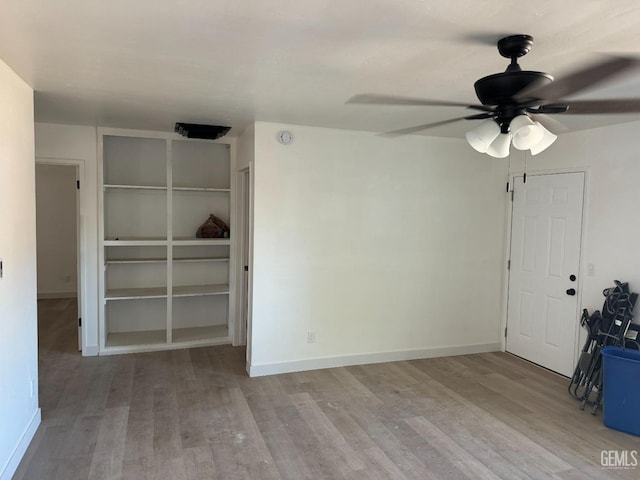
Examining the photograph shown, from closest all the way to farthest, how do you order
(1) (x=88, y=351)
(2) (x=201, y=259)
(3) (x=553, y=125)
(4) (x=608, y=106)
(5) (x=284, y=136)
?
(4) (x=608, y=106)
(3) (x=553, y=125)
(5) (x=284, y=136)
(1) (x=88, y=351)
(2) (x=201, y=259)

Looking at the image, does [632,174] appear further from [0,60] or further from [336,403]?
[0,60]

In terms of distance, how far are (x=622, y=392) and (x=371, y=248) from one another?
2362 mm

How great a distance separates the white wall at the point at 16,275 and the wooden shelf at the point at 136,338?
5.69 feet

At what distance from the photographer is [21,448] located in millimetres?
2785

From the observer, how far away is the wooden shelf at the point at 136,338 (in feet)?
16.0

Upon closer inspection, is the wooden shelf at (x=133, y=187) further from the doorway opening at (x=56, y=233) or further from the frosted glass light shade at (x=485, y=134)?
the frosted glass light shade at (x=485, y=134)

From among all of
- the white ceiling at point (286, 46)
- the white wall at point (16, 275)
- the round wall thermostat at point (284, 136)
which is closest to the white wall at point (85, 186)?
the white ceiling at point (286, 46)

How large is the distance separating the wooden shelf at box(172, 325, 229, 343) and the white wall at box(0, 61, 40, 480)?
1.99 meters

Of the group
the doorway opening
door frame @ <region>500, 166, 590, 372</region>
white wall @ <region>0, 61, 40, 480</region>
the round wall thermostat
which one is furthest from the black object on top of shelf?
the doorway opening

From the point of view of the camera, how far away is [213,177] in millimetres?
5297

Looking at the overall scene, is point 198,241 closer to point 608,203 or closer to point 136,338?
point 136,338

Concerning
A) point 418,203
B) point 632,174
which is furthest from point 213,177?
point 632,174

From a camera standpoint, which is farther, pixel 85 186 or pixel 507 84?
pixel 85 186

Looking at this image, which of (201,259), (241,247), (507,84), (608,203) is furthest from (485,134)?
(201,259)
